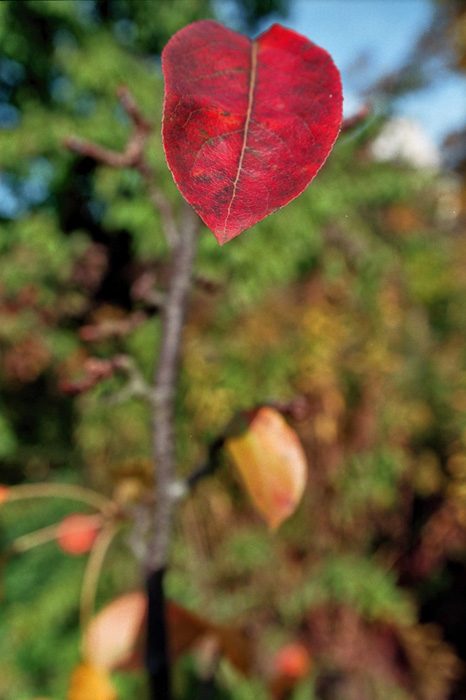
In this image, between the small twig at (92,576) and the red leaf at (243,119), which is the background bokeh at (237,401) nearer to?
the small twig at (92,576)

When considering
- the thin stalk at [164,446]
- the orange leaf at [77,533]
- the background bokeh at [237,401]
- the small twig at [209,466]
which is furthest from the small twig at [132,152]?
the background bokeh at [237,401]

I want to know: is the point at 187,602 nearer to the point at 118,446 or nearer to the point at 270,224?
the point at 118,446

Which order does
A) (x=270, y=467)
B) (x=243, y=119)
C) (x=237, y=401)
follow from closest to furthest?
1. (x=243, y=119)
2. (x=270, y=467)
3. (x=237, y=401)

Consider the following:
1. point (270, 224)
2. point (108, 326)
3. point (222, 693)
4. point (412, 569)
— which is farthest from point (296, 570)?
point (108, 326)

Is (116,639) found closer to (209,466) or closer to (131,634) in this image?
(131,634)

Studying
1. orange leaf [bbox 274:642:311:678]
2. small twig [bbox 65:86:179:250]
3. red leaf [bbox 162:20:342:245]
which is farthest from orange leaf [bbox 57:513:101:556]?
orange leaf [bbox 274:642:311:678]

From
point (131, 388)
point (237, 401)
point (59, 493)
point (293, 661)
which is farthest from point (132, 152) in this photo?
point (293, 661)

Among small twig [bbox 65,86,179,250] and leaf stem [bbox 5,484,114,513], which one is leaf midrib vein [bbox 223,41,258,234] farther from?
leaf stem [bbox 5,484,114,513]
